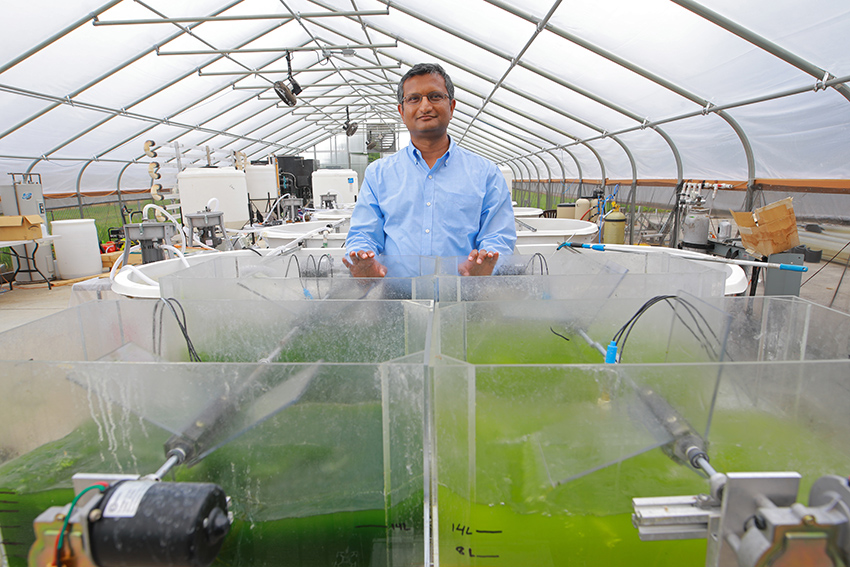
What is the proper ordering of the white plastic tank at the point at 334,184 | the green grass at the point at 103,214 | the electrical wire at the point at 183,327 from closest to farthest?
the electrical wire at the point at 183,327 → the white plastic tank at the point at 334,184 → the green grass at the point at 103,214

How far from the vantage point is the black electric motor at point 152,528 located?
52cm

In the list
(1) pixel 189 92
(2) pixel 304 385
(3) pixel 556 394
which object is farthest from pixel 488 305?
(1) pixel 189 92

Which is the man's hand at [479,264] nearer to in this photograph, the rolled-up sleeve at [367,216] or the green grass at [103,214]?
the rolled-up sleeve at [367,216]

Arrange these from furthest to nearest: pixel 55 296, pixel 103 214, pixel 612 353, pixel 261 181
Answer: pixel 103 214, pixel 261 181, pixel 55 296, pixel 612 353

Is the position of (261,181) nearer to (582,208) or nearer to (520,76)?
(520,76)

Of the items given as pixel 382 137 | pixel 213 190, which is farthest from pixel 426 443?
pixel 382 137

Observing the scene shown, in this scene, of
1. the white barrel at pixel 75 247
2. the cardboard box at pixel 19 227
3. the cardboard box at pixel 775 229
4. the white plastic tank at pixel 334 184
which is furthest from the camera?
the white plastic tank at pixel 334 184

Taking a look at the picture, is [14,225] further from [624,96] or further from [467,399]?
[624,96]

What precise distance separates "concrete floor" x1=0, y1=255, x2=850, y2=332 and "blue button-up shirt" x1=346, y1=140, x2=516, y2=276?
3838mm

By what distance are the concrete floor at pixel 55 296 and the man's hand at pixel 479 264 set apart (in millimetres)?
3989

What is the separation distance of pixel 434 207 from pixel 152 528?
4.62 feet

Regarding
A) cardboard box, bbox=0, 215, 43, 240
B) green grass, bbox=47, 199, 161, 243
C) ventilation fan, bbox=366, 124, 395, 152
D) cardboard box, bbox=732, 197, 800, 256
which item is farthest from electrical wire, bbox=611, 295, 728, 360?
ventilation fan, bbox=366, 124, 395, 152

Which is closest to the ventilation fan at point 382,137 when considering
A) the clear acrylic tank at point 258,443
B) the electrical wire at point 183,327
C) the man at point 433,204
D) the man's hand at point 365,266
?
the man at point 433,204

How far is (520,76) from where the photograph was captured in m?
6.22
